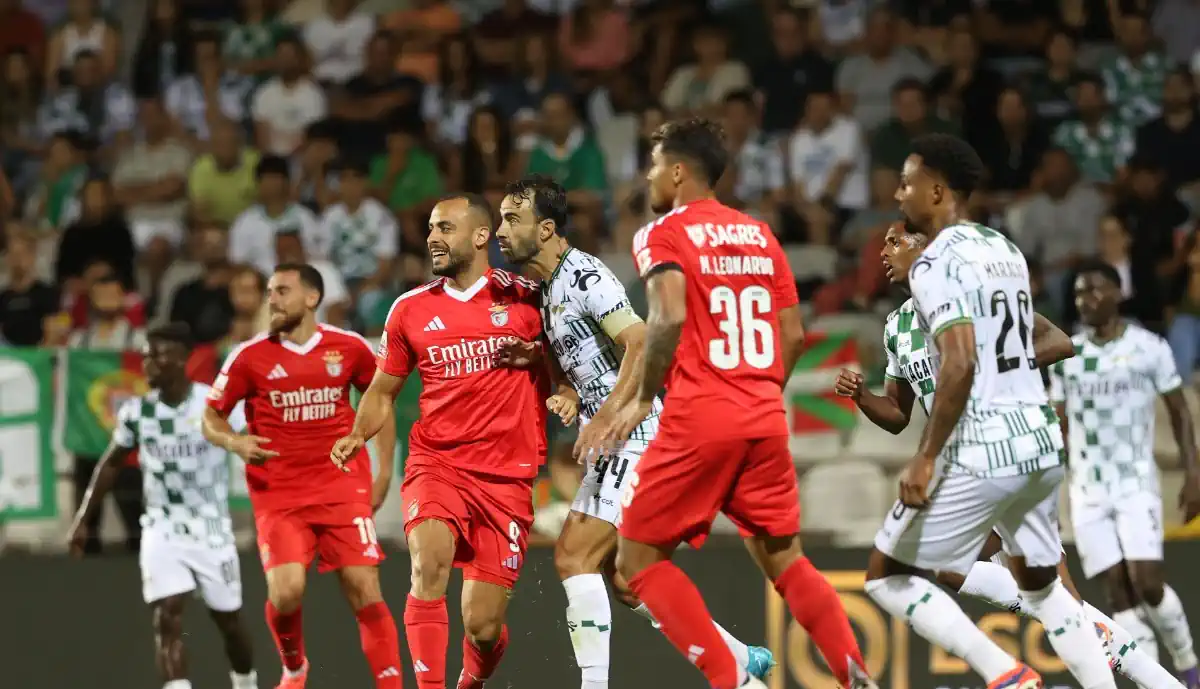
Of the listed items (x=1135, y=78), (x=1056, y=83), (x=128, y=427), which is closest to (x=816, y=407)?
(x=128, y=427)

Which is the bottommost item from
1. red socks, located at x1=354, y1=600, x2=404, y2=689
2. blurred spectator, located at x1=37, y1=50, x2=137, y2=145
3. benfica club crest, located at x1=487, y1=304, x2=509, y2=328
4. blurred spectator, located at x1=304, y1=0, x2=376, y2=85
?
red socks, located at x1=354, y1=600, x2=404, y2=689

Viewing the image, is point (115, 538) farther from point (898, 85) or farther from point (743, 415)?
point (898, 85)

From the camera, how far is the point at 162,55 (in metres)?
16.0

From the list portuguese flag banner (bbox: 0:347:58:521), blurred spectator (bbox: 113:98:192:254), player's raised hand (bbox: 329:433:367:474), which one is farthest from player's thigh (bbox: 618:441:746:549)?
blurred spectator (bbox: 113:98:192:254)

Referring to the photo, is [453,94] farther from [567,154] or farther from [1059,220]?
[1059,220]

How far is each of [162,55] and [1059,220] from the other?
827cm

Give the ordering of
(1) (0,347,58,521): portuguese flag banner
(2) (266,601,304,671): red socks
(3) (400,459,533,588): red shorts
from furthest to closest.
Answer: (1) (0,347,58,521): portuguese flag banner, (2) (266,601,304,671): red socks, (3) (400,459,533,588): red shorts

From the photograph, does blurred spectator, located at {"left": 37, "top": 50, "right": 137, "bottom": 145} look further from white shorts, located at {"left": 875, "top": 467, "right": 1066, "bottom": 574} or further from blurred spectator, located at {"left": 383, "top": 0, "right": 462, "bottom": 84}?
white shorts, located at {"left": 875, "top": 467, "right": 1066, "bottom": 574}

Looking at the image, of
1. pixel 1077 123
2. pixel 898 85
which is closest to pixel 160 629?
pixel 898 85

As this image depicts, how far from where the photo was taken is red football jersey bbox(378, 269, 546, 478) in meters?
7.76

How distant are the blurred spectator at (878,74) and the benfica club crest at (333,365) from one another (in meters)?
6.56

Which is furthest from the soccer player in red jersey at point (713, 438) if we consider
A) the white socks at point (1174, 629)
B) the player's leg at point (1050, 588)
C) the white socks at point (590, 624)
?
the white socks at point (1174, 629)

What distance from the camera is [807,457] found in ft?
35.1

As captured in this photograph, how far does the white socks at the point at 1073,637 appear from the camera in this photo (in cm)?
659
